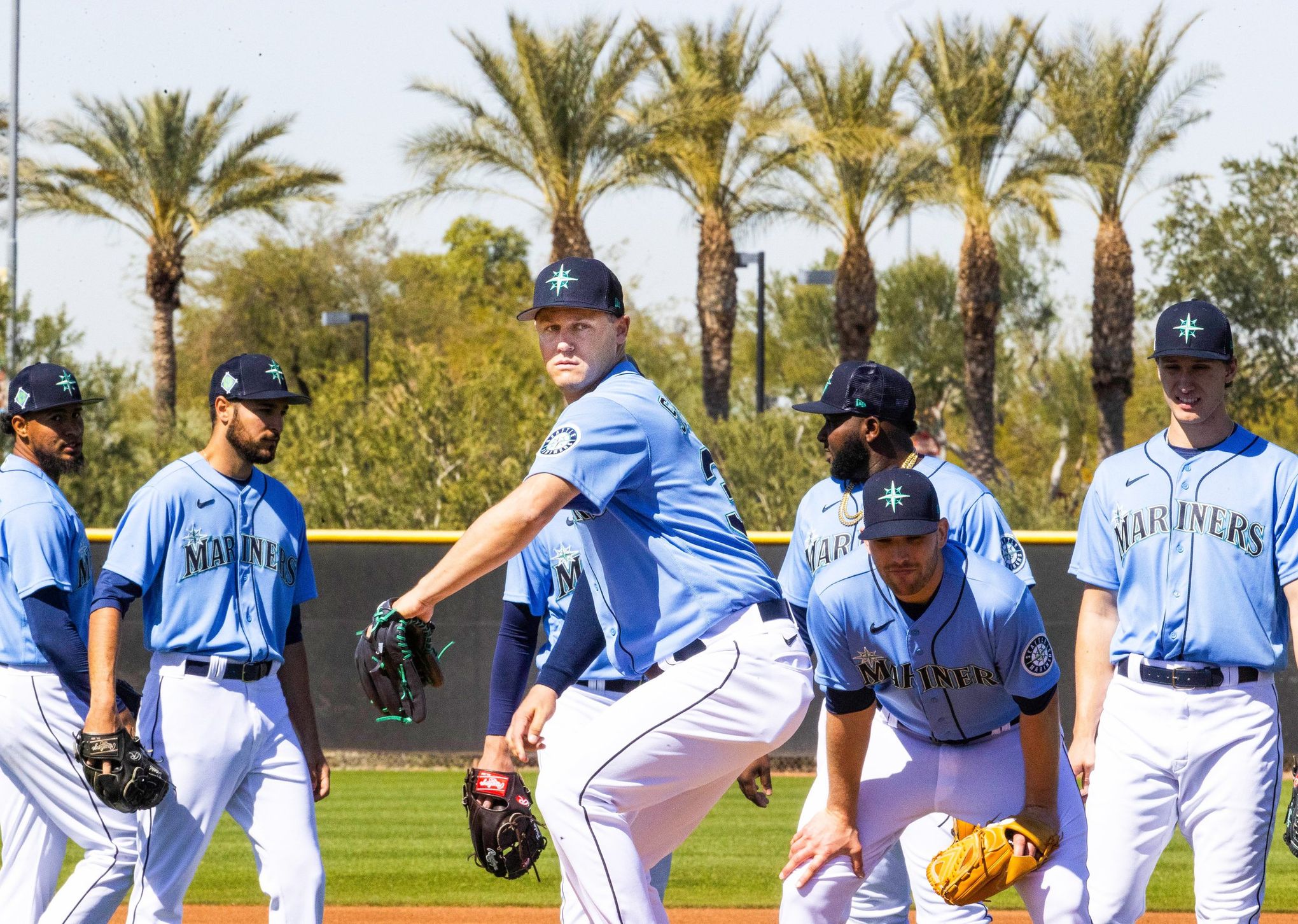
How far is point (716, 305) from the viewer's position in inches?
988

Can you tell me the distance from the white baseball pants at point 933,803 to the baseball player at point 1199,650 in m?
0.51

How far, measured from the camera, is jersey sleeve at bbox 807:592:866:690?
14.0 ft

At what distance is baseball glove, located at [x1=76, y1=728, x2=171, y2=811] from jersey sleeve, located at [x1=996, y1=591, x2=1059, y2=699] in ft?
8.03

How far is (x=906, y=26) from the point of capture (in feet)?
75.0

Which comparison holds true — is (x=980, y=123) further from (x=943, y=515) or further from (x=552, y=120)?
(x=943, y=515)

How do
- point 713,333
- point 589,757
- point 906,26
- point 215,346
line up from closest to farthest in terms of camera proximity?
1. point 589,757
2. point 906,26
3. point 713,333
4. point 215,346

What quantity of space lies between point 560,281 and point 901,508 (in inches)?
40.9

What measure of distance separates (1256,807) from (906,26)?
19.6 metres

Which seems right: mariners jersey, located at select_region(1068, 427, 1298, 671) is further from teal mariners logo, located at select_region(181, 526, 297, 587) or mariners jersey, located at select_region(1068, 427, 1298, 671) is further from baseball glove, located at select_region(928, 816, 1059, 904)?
teal mariners logo, located at select_region(181, 526, 297, 587)

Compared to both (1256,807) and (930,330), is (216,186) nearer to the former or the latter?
(1256,807)

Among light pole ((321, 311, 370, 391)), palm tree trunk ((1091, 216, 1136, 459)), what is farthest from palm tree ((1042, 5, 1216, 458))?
light pole ((321, 311, 370, 391))

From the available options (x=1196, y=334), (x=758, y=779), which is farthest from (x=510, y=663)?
(x=1196, y=334)

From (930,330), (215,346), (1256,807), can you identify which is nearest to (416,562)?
(1256,807)

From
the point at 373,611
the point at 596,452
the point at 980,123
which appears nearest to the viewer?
the point at 596,452
